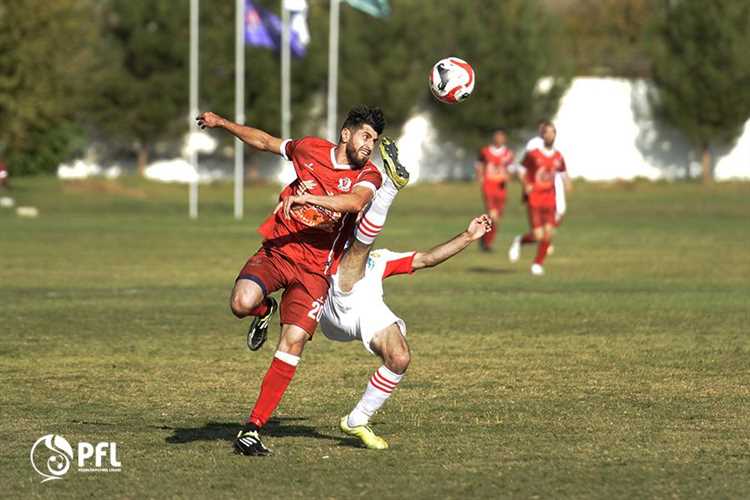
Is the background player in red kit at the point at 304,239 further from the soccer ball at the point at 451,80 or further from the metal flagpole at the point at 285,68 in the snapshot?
the metal flagpole at the point at 285,68

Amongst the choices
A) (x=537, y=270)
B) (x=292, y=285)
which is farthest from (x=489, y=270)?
(x=292, y=285)

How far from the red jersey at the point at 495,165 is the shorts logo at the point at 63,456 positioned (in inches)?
944

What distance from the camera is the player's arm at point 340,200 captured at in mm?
9828

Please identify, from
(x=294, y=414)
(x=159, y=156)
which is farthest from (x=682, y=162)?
(x=294, y=414)

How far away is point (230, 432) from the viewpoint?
11.1 metres

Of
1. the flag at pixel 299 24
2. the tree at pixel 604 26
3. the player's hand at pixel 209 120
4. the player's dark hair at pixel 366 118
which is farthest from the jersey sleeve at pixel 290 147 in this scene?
the tree at pixel 604 26

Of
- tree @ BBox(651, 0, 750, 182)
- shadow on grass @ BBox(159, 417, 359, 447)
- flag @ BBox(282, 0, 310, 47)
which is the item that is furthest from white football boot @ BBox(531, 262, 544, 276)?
tree @ BBox(651, 0, 750, 182)

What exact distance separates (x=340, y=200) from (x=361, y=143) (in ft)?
1.92

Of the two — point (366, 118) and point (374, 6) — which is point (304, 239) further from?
point (374, 6)

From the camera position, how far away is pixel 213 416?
38.9 ft

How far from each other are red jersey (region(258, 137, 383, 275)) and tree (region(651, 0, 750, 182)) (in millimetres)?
74106

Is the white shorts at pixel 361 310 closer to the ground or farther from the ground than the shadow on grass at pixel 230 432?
farther from the ground

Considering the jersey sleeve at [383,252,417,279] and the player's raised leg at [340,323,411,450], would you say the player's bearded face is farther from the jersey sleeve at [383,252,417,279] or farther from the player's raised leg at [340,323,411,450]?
the player's raised leg at [340,323,411,450]

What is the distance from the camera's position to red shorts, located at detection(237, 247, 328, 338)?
10.5m
